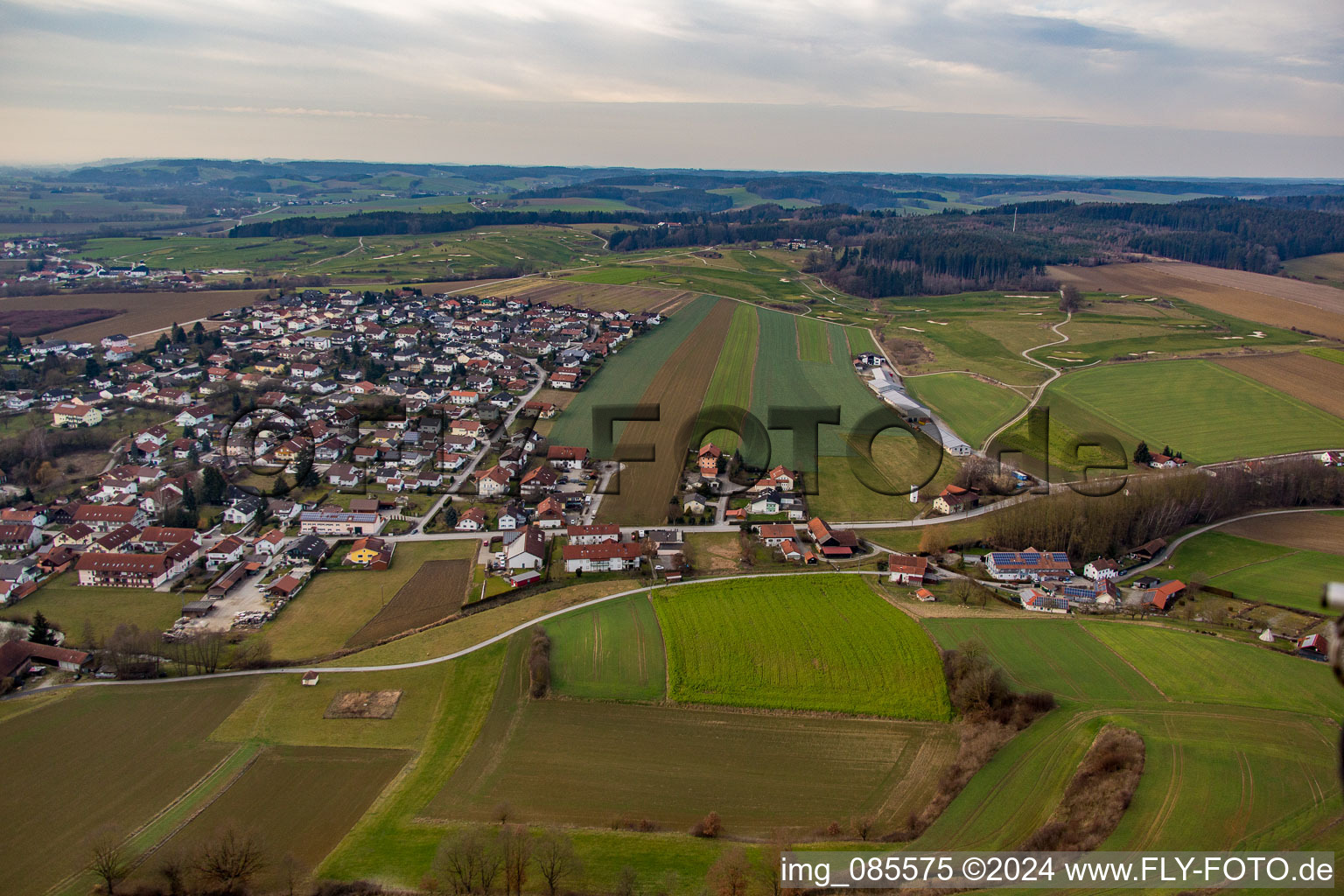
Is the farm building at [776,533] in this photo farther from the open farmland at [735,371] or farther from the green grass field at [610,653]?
the open farmland at [735,371]

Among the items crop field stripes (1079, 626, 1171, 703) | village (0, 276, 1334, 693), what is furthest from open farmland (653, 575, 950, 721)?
crop field stripes (1079, 626, 1171, 703)

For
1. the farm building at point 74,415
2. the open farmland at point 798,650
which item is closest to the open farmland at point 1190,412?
the open farmland at point 798,650

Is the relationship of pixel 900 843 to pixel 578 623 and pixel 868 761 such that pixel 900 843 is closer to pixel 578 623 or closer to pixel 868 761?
pixel 868 761

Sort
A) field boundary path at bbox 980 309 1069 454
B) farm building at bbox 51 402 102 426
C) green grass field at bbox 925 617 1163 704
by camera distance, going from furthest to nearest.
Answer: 1. field boundary path at bbox 980 309 1069 454
2. farm building at bbox 51 402 102 426
3. green grass field at bbox 925 617 1163 704

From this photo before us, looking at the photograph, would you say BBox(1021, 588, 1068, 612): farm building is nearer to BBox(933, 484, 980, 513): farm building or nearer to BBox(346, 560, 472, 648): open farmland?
BBox(933, 484, 980, 513): farm building

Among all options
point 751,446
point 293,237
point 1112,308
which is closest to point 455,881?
point 751,446

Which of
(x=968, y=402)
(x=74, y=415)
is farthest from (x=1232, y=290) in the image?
(x=74, y=415)
